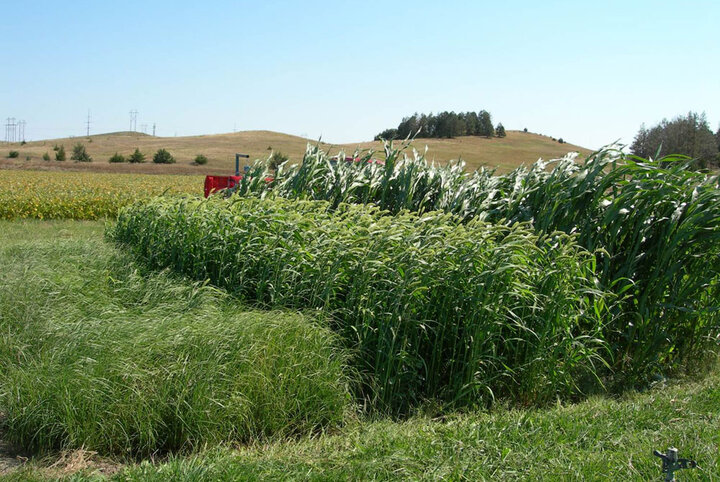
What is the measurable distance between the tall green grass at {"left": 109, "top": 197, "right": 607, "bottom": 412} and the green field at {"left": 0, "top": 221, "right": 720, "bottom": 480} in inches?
9.2

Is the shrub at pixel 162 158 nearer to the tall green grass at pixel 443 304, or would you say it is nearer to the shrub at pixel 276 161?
the shrub at pixel 276 161

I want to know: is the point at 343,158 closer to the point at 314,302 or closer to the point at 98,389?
the point at 314,302

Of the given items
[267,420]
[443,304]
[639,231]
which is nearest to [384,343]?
[443,304]

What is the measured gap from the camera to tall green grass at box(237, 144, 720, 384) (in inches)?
180

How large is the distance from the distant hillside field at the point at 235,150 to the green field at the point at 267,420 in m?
42.1

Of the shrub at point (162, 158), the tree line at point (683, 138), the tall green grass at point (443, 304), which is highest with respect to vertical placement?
the tree line at point (683, 138)

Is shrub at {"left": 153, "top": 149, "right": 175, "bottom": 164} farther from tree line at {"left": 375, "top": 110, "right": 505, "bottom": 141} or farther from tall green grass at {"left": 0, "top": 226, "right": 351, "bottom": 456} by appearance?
tall green grass at {"left": 0, "top": 226, "right": 351, "bottom": 456}

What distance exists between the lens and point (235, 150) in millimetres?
73312

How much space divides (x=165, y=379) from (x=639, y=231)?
12.1 feet

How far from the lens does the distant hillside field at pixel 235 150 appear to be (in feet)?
156

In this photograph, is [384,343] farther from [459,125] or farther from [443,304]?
[459,125]

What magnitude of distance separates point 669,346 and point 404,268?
2.39 metres

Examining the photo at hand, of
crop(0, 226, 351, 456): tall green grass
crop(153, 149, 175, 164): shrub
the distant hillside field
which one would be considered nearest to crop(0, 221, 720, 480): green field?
crop(0, 226, 351, 456): tall green grass

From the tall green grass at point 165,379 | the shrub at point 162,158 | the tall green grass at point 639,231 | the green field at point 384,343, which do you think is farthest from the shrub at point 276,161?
the shrub at point 162,158
